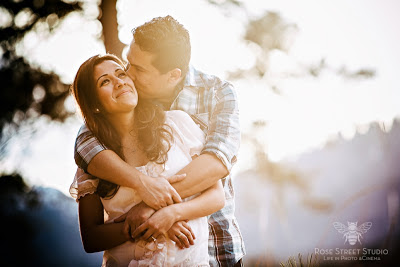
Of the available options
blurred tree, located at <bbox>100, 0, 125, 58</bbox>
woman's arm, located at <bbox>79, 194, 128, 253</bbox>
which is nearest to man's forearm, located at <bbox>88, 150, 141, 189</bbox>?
woman's arm, located at <bbox>79, 194, 128, 253</bbox>

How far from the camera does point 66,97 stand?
12.1ft

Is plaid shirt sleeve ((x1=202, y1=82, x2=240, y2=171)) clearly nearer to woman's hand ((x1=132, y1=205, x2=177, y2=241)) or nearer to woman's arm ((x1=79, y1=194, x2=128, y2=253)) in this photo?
woman's hand ((x1=132, y1=205, x2=177, y2=241))

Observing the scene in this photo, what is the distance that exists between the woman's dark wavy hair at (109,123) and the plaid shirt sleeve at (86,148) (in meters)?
0.03

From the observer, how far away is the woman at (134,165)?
131 centimetres

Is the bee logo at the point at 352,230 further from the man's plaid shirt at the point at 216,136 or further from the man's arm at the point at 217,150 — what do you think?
the man's arm at the point at 217,150

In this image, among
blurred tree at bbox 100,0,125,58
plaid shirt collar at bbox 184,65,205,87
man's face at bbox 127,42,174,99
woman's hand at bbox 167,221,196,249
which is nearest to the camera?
woman's hand at bbox 167,221,196,249

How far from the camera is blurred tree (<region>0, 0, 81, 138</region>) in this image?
3594 mm

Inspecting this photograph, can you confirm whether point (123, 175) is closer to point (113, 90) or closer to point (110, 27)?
point (113, 90)

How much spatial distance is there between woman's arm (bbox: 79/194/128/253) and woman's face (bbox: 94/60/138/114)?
359 mm

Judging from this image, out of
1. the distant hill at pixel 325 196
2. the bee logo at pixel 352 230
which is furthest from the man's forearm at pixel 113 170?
the bee logo at pixel 352 230

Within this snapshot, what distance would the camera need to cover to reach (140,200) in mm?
1399

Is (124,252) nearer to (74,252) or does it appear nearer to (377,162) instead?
(74,252)

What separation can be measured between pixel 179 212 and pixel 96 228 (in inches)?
12.9

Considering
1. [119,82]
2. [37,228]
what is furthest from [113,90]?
[37,228]
